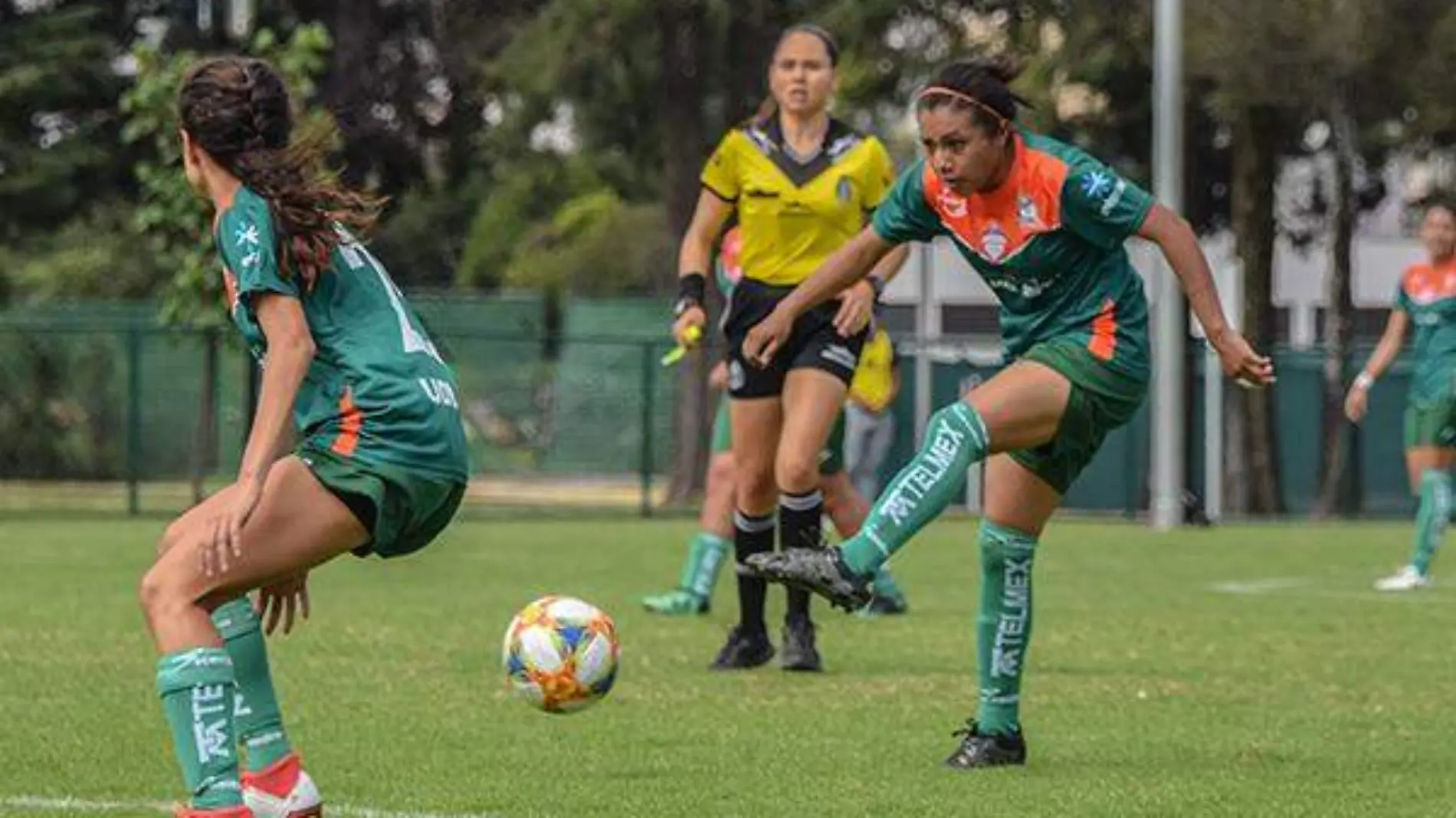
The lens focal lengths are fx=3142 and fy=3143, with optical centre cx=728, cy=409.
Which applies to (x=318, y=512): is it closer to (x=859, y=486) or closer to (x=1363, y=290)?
(x=859, y=486)

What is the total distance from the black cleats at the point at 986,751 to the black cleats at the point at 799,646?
2.63 m

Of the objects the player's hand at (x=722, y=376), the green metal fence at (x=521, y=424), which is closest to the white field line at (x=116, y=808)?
the player's hand at (x=722, y=376)

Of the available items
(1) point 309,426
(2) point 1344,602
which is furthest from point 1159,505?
(1) point 309,426

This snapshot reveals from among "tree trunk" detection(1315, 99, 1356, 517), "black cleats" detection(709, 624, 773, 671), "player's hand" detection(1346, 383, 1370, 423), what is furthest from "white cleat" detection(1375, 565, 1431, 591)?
"tree trunk" detection(1315, 99, 1356, 517)

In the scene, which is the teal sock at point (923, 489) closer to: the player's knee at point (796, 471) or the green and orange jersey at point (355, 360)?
the green and orange jersey at point (355, 360)

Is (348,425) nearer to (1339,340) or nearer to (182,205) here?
(182,205)

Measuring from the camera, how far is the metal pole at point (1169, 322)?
27.7 meters

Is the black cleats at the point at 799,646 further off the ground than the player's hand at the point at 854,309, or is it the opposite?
the player's hand at the point at 854,309

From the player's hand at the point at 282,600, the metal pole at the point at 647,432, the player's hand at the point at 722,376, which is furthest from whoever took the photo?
the metal pole at the point at 647,432

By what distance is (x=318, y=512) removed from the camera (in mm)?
6785

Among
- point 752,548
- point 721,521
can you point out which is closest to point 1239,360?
point 752,548

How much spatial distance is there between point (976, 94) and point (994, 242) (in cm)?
41

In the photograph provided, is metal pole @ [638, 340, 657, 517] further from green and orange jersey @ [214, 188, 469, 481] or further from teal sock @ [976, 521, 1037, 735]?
green and orange jersey @ [214, 188, 469, 481]

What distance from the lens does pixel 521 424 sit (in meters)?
34.6
